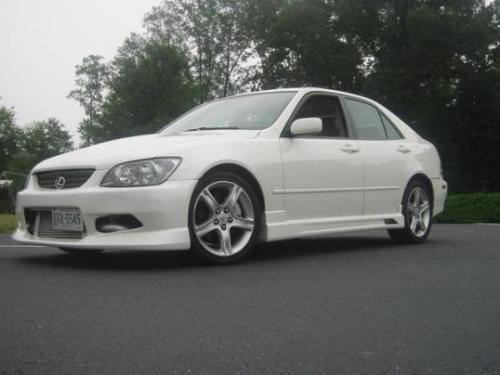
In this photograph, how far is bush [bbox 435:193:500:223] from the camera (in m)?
13.6

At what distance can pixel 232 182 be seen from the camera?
17.7ft

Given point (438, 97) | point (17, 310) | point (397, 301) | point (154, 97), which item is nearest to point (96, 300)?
point (17, 310)

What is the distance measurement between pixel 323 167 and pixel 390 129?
1.64 meters

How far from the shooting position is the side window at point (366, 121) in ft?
23.1

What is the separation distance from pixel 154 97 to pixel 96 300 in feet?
123

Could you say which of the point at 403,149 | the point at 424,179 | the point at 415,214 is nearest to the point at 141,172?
the point at 403,149

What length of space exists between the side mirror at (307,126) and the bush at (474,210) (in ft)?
28.6

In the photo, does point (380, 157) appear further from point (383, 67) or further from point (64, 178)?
point (383, 67)

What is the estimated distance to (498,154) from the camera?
33969 millimetres

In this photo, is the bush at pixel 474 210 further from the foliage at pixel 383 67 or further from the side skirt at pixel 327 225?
the foliage at pixel 383 67

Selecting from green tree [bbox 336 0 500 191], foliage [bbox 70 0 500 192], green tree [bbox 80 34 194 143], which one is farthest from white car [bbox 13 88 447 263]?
green tree [bbox 80 34 194 143]

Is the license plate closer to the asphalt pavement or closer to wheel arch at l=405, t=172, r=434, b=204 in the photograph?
the asphalt pavement

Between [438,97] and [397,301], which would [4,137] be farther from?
[397,301]

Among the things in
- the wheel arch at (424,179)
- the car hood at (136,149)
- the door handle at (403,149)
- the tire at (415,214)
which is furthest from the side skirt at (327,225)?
the car hood at (136,149)
